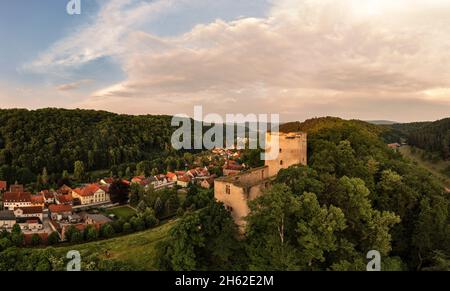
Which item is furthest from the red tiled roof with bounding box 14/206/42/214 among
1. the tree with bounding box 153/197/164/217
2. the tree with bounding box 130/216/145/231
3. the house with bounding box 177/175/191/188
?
the house with bounding box 177/175/191/188

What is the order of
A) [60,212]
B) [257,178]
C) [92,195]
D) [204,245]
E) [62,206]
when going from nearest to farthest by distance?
[204,245] < [257,178] < [60,212] < [62,206] < [92,195]

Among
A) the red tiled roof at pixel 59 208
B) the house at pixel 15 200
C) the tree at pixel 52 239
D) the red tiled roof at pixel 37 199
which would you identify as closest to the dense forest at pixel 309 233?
the tree at pixel 52 239

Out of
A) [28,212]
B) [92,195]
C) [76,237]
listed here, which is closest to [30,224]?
[28,212]

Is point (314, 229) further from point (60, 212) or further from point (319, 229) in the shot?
point (60, 212)

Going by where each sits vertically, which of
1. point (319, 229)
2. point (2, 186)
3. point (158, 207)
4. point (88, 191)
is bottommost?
point (158, 207)

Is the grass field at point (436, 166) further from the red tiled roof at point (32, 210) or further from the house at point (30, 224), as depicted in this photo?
the red tiled roof at point (32, 210)
